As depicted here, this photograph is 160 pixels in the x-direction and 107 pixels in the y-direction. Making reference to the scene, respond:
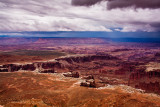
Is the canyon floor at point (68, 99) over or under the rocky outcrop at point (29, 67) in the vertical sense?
over

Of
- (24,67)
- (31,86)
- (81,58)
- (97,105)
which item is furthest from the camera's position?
(81,58)

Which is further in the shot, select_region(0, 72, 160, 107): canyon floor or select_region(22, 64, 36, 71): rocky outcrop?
select_region(22, 64, 36, 71): rocky outcrop

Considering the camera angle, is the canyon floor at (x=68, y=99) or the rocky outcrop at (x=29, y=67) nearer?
the canyon floor at (x=68, y=99)

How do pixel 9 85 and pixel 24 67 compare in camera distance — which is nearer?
pixel 9 85

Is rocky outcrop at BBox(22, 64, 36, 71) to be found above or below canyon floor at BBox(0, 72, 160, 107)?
below

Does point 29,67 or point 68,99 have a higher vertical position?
point 68,99

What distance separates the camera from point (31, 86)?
44406mm

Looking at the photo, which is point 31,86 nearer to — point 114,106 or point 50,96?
point 50,96

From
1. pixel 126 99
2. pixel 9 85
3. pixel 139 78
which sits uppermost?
pixel 126 99

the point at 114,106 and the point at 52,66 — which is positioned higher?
the point at 114,106

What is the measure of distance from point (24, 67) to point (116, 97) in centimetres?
9230

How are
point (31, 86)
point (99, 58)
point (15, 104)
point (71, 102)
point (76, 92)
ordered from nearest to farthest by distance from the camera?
point (15, 104) → point (71, 102) → point (76, 92) → point (31, 86) → point (99, 58)

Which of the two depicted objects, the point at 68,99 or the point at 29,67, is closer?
the point at 68,99

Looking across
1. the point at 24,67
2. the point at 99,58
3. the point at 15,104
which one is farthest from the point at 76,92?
the point at 99,58
